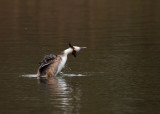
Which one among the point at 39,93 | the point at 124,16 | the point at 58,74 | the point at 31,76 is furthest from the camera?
the point at 124,16

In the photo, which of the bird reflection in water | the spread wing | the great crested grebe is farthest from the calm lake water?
the spread wing

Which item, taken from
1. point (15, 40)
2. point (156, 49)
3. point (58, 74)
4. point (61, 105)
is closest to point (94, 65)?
point (58, 74)

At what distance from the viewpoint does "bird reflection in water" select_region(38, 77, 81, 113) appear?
14.2 metres

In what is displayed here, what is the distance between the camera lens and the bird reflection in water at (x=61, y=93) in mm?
14173

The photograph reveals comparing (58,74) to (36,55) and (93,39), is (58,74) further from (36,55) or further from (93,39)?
(93,39)

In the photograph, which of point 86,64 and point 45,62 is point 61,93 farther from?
point 86,64

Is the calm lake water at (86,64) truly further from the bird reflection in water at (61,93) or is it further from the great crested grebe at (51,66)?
the great crested grebe at (51,66)

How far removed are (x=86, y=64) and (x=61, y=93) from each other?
4.53 metres

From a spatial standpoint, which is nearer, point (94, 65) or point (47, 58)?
point (47, 58)

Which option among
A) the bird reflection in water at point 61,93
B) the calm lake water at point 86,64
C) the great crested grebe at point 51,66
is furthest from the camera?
the great crested grebe at point 51,66

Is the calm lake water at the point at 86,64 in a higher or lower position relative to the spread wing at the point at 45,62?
lower

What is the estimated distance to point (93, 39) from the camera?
2684cm

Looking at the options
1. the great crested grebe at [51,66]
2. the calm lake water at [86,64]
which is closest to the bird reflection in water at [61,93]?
the calm lake water at [86,64]

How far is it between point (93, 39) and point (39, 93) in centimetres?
1121
